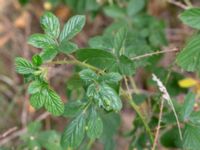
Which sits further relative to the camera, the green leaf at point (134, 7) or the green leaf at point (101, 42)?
the green leaf at point (134, 7)

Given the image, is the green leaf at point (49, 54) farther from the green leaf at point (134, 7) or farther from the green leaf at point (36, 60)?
the green leaf at point (134, 7)

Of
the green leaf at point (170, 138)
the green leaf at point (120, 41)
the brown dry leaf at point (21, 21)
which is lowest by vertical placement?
the green leaf at point (170, 138)

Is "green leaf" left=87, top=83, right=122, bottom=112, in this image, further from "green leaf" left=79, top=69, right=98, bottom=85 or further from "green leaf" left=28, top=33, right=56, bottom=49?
"green leaf" left=28, top=33, right=56, bottom=49

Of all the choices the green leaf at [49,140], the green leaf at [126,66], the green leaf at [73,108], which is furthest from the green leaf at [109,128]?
the green leaf at [126,66]

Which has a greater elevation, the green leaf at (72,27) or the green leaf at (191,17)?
the green leaf at (72,27)

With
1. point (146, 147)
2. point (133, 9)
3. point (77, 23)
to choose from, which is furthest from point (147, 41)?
point (77, 23)

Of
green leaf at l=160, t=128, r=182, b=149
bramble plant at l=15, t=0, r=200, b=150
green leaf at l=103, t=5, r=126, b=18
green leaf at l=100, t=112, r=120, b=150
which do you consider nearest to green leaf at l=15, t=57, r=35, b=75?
bramble plant at l=15, t=0, r=200, b=150
